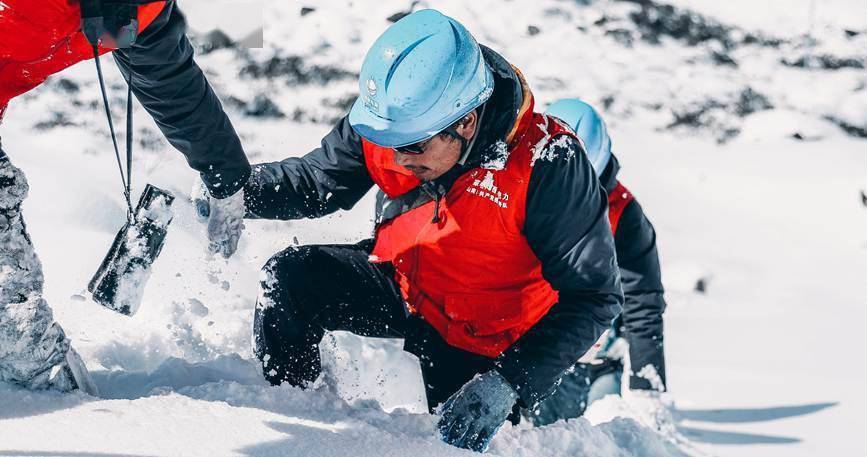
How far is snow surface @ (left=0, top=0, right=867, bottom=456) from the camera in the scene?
7.43ft

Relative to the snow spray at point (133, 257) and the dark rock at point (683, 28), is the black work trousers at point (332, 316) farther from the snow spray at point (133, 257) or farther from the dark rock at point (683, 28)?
the dark rock at point (683, 28)

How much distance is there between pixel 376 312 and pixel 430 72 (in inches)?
34.0

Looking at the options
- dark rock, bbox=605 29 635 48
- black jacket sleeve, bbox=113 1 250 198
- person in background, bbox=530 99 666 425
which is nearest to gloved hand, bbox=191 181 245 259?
black jacket sleeve, bbox=113 1 250 198

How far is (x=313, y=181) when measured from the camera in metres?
2.81

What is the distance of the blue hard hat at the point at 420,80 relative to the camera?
2.23 m

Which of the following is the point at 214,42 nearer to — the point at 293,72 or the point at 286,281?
the point at 293,72

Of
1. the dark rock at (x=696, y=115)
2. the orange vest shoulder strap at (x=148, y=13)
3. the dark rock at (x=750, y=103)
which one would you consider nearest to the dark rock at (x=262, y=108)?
the dark rock at (x=696, y=115)

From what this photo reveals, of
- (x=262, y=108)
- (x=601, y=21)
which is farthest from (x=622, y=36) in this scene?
(x=262, y=108)

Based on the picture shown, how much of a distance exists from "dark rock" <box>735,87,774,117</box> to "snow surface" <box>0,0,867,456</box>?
0.29ft

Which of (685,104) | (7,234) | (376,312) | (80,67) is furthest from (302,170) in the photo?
(685,104)

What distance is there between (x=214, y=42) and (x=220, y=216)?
6417 mm

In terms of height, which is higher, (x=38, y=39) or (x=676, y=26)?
(x=38, y=39)

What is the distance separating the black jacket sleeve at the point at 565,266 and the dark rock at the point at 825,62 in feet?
25.6

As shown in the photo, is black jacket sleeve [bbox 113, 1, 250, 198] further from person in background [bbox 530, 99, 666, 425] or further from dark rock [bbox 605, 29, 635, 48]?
dark rock [bbox 605, 29, 635, 48]
